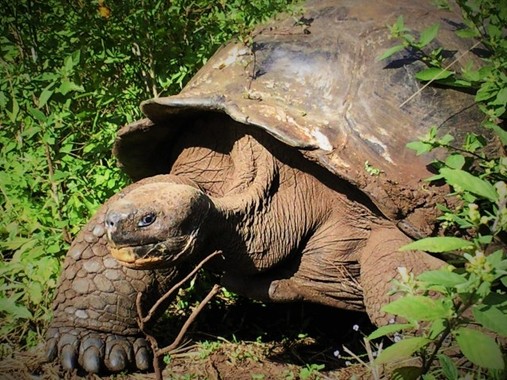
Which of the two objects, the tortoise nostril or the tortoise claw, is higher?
the tortoise nostril

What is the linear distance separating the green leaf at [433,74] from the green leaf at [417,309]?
1569 mm

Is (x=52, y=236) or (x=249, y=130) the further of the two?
(x=52, y=236)

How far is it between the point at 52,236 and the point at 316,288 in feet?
6.42

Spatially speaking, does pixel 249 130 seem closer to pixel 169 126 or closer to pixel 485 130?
pixel 169 126

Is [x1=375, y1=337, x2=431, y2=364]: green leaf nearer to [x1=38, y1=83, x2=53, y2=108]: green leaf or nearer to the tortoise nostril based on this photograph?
the tortoise nostril

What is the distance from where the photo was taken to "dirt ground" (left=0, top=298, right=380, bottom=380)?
359 cm

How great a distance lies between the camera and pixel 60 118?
14.6 feet

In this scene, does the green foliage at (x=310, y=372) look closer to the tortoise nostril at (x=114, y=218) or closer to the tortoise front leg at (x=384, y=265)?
the tortoise front leg at (x=384, y=265)

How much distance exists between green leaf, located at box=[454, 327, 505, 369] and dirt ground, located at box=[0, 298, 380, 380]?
3.80ft

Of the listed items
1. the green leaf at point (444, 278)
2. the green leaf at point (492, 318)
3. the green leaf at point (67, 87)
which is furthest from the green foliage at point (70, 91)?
the green leaf at point (492, 318)

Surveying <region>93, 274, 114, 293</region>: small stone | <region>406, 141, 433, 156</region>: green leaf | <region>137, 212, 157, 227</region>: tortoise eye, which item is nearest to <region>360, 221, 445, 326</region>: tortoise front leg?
<region>406, 141, 433, 156</region>: green leaf

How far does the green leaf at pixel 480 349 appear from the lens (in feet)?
6.38

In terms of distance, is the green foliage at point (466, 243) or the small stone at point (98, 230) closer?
the green foliage at point (466, 243)

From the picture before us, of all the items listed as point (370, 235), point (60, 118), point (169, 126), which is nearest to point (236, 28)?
point (169, 126)
